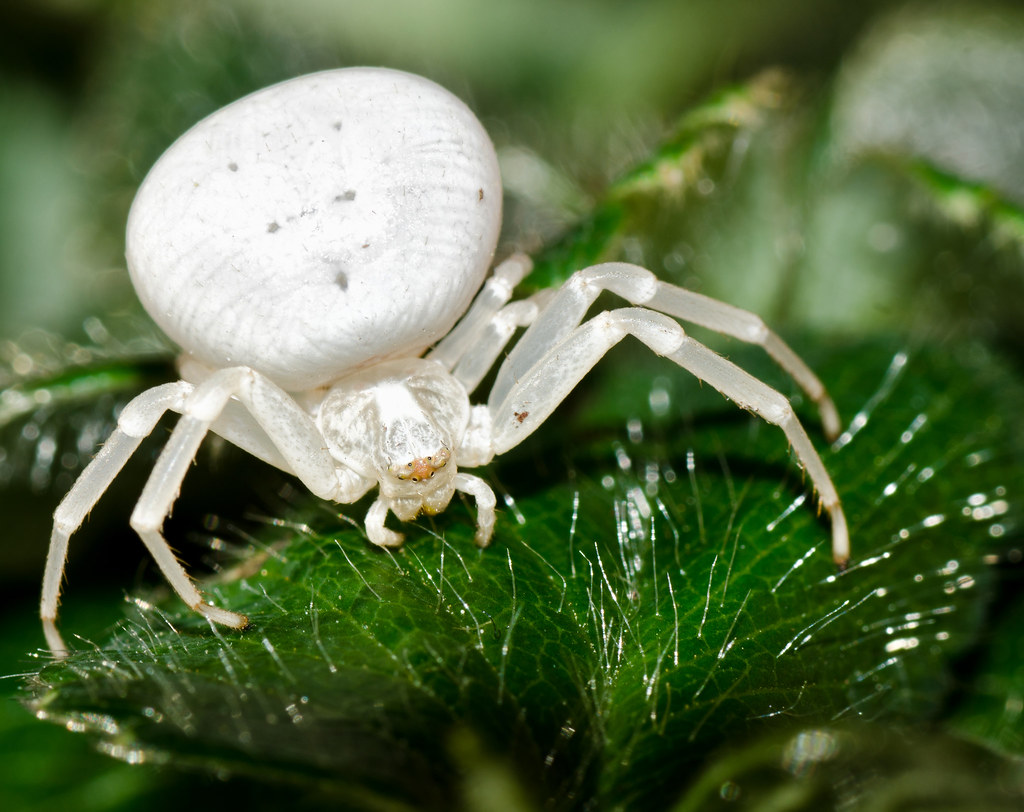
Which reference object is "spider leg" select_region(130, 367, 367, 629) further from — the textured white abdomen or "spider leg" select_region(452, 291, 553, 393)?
"spider leg" select_region(452, 291, 553, 393)

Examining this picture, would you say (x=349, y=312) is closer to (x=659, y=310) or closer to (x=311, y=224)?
(x=311, y=224)

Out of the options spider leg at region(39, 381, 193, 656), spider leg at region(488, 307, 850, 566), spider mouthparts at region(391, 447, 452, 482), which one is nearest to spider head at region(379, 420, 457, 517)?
spider mouthparts at region(391, 447, 452, 482)

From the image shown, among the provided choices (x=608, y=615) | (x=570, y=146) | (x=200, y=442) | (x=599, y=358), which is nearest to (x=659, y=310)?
(x=599, y=358)

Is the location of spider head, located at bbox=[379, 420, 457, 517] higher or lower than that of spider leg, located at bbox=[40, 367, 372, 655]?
lower

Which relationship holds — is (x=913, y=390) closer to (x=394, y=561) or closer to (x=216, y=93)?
(x=394, y=561)

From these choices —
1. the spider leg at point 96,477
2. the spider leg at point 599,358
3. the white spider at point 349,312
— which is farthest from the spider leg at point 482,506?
the spider leg at point 96,477

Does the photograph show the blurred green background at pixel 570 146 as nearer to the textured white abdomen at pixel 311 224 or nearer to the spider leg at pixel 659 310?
the spider leg at pixel 659 310

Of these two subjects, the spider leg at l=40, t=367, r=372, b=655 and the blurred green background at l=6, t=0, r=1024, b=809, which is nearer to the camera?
the spider leg at l=40, t=367, r=372, b=655
